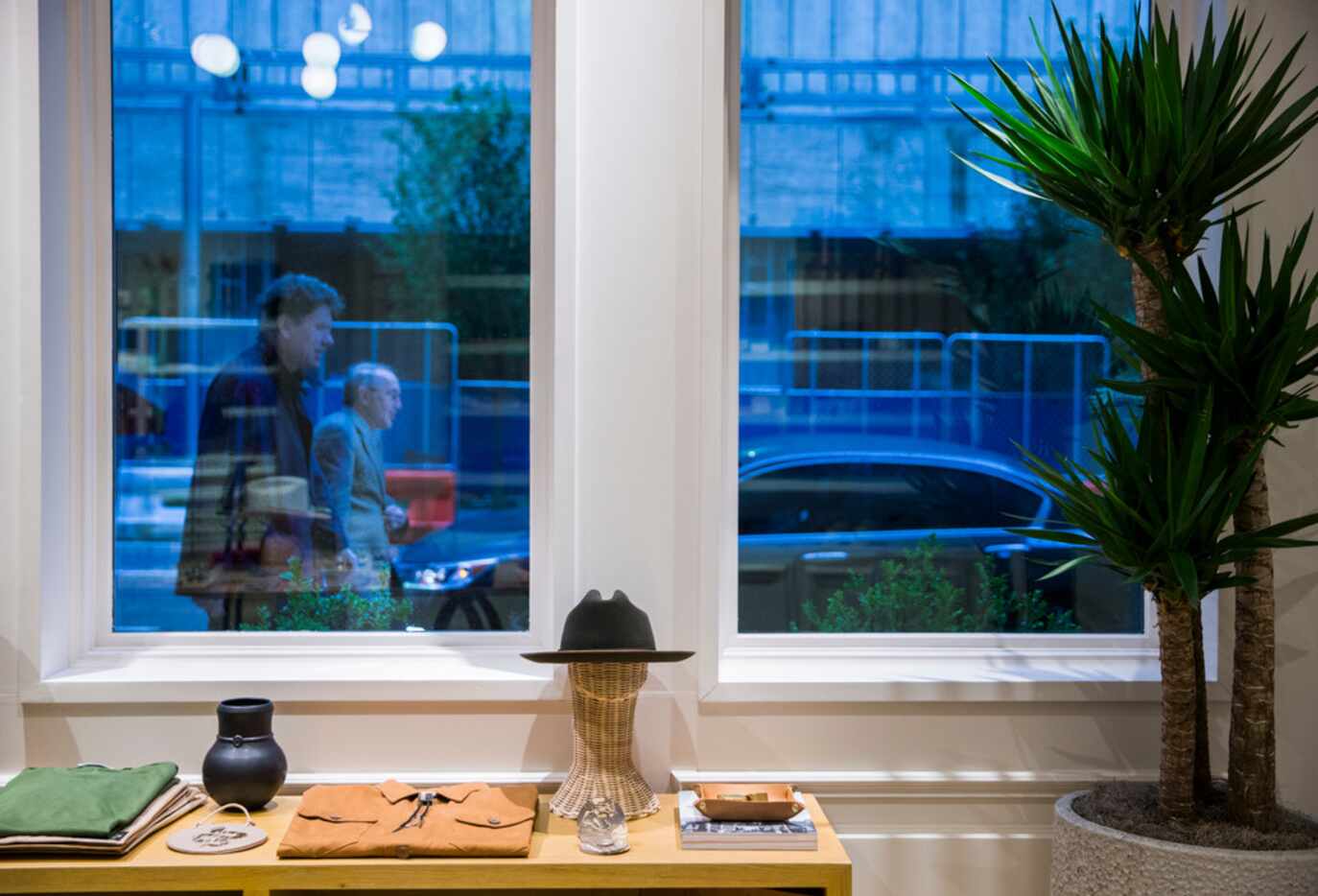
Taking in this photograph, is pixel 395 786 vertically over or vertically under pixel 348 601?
under

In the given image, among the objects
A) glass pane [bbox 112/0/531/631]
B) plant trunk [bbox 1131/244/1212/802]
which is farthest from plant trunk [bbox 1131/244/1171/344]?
glass pane [bbox 112/0/531/631]

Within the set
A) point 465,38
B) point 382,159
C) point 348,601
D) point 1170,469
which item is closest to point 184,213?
point 382,159

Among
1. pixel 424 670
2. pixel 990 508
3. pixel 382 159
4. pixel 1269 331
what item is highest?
pixel 382 159

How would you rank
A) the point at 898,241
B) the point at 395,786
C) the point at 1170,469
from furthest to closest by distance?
the point at 898,241 → the point at 395,786 → the point at 1170,469

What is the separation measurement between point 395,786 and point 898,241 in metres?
1.56

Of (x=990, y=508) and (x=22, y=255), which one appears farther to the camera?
(x=990, y=508)

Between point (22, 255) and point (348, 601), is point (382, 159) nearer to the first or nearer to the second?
point (22, 255)

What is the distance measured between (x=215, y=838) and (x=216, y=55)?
1641 mm

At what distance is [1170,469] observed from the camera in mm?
2092

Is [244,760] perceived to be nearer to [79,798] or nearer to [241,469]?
[79,798]

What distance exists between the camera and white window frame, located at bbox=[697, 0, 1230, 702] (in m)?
2.54

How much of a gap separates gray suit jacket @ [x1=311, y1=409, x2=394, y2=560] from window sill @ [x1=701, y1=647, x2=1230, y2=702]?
2.67 feet

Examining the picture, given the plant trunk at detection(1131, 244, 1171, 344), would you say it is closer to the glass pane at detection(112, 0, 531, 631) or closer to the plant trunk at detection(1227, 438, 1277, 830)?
the plant trunk at detection(1227, 438, 1277, 830)

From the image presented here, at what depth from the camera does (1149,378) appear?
2182mm
